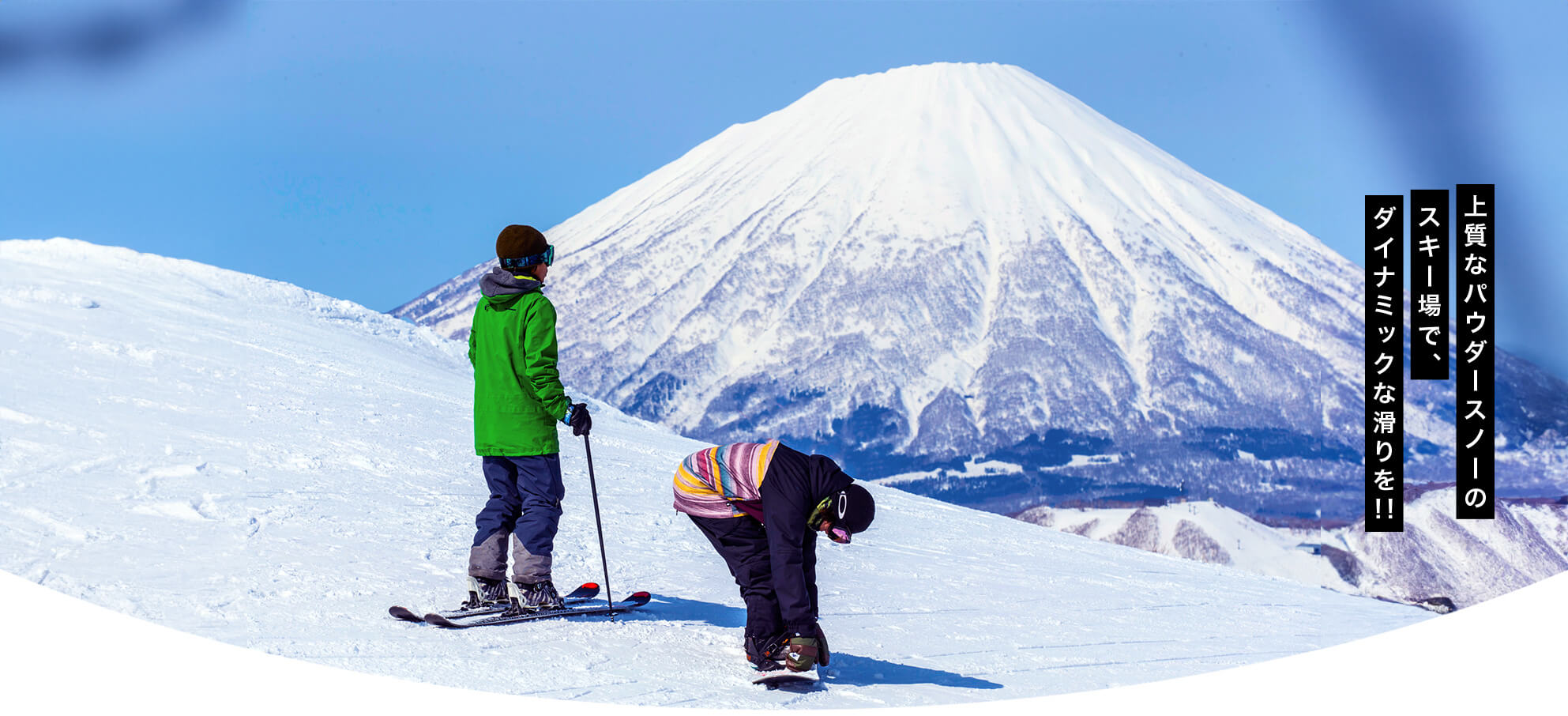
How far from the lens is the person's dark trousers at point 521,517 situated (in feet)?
18.4

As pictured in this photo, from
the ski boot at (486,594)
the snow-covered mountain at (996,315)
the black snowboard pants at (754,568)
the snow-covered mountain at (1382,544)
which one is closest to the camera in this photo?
the black snowboard pants at (754,568)

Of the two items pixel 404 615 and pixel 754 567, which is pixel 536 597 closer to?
pixel 404 615

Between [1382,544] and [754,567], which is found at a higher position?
[1382,544]

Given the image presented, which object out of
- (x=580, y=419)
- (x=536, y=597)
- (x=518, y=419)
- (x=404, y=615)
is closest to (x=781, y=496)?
(x=580, y=419)

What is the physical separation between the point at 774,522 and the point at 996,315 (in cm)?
15448

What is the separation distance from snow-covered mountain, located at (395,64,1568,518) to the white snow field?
431 ft

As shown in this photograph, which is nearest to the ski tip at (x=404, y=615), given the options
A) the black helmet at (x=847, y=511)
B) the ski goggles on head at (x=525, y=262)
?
the ski goggles on head at (x=525, y=262)

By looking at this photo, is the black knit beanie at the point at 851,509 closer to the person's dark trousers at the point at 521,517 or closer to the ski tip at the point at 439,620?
the person's dark trousers at the point at 521,517

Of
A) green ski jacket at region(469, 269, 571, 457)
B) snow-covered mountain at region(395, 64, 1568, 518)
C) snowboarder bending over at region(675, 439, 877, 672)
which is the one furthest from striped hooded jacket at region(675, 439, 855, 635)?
snow-covered mountain at region(395, 64, 1568, 518)

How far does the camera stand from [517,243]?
18.2ft

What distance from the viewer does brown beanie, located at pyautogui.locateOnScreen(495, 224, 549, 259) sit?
5.52 metres

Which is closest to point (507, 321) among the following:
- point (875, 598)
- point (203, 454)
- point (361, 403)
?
point (875, 598)

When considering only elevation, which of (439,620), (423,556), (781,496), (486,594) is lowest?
(439,620)

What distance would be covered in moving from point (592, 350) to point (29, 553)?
14189cm
